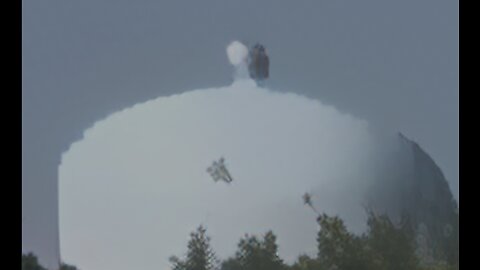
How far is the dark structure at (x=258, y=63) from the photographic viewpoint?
707cm

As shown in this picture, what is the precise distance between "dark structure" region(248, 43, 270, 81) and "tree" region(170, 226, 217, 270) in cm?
200

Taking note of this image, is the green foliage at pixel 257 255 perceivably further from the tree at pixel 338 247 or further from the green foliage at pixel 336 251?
the tree at pixel 338 247

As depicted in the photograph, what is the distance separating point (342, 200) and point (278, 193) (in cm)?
82

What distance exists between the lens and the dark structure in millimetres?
7068

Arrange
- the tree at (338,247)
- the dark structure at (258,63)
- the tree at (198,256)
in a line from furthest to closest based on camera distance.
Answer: the tree at (198,256)
the tree at (338,247)
the dark structure at (258,63)

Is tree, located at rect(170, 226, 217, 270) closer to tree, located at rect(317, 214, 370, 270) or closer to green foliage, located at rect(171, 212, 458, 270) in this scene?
green foliage, located at rect(171, 212, 458, 270)

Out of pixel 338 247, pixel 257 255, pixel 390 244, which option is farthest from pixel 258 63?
pixel 390 244

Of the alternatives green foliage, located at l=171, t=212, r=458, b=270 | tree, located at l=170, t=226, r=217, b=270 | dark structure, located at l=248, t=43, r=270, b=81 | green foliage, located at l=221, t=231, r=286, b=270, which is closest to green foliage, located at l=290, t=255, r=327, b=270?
green foliage, located at l=171, t=212, r=458, b=270

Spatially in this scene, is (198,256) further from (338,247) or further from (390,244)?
(390,244)

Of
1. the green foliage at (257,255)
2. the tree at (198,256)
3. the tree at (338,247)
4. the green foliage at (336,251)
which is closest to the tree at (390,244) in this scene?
the green foliage at (336,251)

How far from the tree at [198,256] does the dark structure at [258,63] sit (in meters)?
2.00

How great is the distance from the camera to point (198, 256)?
7414 millimetres

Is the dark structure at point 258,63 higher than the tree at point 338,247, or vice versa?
the dark structure at point 258,63

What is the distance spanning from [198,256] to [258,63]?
97.3 inches
